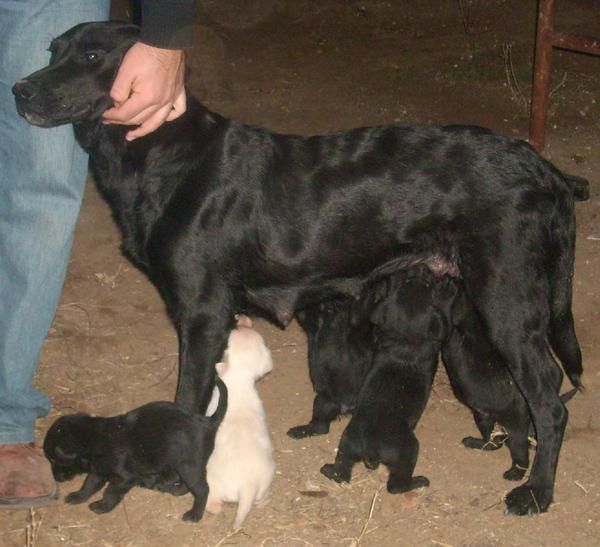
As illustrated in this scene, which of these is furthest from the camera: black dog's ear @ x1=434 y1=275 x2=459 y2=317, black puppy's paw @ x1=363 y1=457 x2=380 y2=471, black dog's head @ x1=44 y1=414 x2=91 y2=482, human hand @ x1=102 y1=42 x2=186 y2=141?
black dog's ear @ x1=434 y1=275 x2=459 y2=317

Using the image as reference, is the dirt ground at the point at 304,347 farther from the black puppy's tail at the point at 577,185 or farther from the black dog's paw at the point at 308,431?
the black puppy's tail at the point at 577,185

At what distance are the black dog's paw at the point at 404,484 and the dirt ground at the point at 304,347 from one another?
3 cm

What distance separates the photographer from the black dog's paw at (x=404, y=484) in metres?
3.71

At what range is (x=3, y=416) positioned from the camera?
368 centimetres

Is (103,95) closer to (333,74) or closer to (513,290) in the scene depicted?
(513,290)

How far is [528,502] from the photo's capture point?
12.0 ft

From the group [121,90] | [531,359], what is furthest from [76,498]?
[531,359]

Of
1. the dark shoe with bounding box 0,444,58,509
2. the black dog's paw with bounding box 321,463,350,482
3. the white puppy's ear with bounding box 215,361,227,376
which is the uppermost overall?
the white puppy's ear with bounding box 215,361,227,376

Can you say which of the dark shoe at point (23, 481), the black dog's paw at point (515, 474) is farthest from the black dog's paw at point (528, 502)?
the dark shoe at point (23, 481)

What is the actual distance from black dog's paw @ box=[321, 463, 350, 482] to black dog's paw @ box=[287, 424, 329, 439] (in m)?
0.25

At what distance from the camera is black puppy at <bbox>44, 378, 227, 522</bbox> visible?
344 centimetres

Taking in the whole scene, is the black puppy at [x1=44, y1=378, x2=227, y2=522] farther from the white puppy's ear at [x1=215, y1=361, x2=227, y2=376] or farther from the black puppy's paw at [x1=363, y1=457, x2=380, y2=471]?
the black puppy's paw at [x1=363, y1=457, x2=380, y2=471]

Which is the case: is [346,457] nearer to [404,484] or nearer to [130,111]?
[404,484]

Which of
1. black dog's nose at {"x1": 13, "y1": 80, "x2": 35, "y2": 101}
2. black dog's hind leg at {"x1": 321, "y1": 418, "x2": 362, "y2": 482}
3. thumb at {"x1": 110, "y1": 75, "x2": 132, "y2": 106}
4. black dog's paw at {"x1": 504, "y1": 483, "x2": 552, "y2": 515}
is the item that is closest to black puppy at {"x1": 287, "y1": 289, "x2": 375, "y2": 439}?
black dog's hind leg at {"x1": 321, "y1": 418, "x2": 362, "y2": 482}
